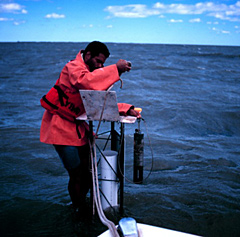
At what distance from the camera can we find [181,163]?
19.1 ft

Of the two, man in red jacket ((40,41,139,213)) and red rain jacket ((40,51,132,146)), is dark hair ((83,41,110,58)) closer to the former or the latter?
man in red jacket ((40,41,139,213))

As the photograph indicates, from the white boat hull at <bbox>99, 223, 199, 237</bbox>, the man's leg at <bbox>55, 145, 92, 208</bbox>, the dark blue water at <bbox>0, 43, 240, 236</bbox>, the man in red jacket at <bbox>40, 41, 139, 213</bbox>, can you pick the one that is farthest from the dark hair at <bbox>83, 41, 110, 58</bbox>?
the dark blue water at <bbox>0, 43, 240, 236</bbox>

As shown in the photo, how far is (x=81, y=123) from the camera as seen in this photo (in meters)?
3.24

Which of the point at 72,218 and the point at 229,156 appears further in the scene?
the point at 229,156

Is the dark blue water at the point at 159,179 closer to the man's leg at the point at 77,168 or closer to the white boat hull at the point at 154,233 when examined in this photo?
the man's leg at the point at 77,168

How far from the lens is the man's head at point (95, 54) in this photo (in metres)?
2.92

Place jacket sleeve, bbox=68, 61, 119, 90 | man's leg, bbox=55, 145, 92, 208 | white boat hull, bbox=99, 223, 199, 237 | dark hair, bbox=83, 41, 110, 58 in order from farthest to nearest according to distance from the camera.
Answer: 1. man's leg, bbox=55, 145, 92, 208
2. dark hair, bbox=83, 41, 110, 58
3. jacket sleeve, bbox=68, 61, 119, 90
4. white boat hull, bbox=99, 223, 199, 237

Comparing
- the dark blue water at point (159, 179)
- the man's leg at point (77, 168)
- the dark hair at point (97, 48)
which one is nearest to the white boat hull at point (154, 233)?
the man's leg at point (77, 168)

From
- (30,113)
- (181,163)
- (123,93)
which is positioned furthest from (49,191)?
(123,93)

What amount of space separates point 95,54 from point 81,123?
81 centimetres

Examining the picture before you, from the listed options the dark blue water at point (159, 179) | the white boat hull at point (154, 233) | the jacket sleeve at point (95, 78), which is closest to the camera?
the white boat hull at point (154, 233)

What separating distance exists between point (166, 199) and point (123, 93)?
1029 centimetres

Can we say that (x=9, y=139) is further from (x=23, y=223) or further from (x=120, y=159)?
(x=120, y=159)

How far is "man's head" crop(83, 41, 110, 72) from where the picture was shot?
2.92 meters
